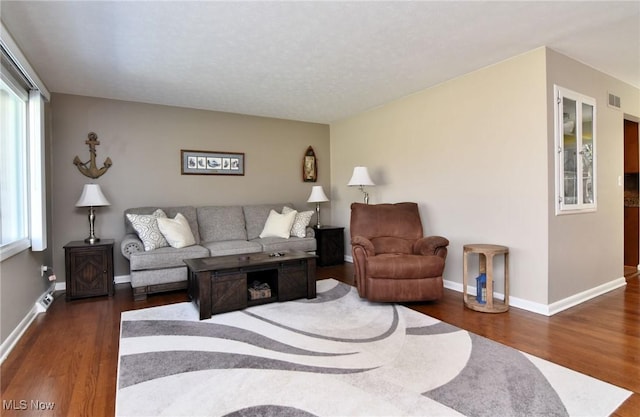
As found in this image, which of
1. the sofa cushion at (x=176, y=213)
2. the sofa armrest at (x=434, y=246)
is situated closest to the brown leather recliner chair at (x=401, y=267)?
the sofa armrest at (x=434, y=246)

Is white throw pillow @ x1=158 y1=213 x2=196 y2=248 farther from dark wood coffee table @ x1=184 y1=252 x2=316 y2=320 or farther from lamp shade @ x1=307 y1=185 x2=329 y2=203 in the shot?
lamp shade @ x1=307 y1=185 x2=329 y2=203

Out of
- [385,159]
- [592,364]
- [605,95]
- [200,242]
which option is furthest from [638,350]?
[200,242]

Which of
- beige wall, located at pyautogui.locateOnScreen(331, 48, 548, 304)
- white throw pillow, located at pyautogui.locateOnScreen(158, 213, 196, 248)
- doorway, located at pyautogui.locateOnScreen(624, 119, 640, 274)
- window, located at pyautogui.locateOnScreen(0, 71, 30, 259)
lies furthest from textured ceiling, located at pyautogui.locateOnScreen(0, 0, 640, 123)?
white throw pillow, located at pyautogui.locateOnScreen(158, 213, 196, 248)

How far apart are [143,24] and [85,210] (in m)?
2.78

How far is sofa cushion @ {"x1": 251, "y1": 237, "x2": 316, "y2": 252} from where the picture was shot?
455 centimetres

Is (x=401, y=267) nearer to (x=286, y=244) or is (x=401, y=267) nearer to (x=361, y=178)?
(x=361, y=178)

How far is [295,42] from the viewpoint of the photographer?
2.88 m

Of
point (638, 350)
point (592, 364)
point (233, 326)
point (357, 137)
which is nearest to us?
point (592, 364)

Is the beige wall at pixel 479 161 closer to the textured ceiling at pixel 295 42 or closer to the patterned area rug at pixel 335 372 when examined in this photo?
the textured ceiling at pixel 295 42

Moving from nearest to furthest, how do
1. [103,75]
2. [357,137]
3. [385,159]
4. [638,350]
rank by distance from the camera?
[638,350]
[103,75]
[385,159]
[357,137]

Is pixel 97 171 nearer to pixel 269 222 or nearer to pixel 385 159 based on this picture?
pixel 269 222

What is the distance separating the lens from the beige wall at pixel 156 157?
422cm

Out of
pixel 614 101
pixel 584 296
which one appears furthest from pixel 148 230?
pixel 614 101

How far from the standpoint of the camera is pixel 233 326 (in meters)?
2.88
